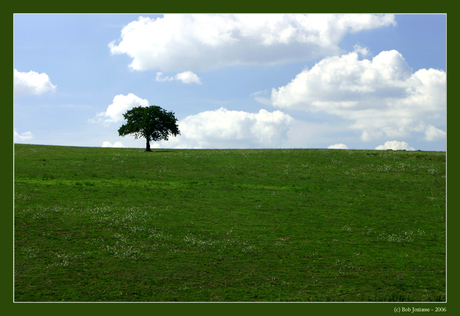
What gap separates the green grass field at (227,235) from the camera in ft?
62.2

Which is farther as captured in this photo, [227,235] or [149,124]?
[149,124]

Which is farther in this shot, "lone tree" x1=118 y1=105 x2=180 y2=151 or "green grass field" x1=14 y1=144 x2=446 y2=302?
"lone tree" x1=118 y1=105 x2=180 y2=151

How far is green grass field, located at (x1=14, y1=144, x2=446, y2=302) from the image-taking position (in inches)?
746

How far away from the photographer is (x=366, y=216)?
30953 millimetres

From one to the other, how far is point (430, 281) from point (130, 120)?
7041 centimetres

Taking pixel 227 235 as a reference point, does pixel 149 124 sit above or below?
above

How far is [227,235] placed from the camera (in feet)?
84.5

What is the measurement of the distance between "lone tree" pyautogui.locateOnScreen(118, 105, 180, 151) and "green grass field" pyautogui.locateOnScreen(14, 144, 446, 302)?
28708mm

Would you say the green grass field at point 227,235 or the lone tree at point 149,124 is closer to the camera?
the green grass field at point 227,235

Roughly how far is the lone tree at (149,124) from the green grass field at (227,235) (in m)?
28.7

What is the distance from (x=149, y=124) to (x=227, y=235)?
178ft

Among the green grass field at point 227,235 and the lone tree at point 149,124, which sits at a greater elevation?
the lone tree at point 149,124

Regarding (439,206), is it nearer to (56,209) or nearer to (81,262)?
(81,262)
